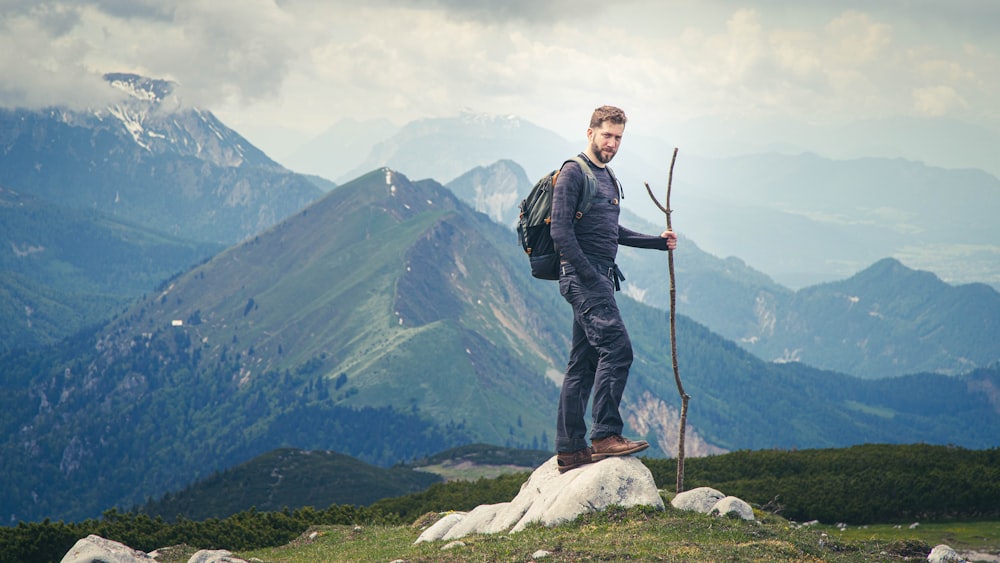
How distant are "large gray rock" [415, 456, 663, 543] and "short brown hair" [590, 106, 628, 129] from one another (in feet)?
28.4

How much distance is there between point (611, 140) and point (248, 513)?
2593 centimetres

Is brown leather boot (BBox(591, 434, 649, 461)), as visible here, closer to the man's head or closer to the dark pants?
the dark pants

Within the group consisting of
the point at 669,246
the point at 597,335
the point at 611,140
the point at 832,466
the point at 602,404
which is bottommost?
the point at 832,466

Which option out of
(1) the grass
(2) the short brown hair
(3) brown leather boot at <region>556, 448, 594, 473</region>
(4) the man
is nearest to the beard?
(4) the man

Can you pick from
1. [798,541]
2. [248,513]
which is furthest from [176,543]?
[798,541]

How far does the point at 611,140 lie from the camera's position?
2502 centimetres

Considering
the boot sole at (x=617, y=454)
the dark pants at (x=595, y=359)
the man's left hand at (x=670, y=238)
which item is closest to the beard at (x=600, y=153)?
the man's left hand at (x=670, y=238)

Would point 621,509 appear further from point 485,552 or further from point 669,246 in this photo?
point 669,246

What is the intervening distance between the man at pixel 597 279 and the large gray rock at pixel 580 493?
56 cm

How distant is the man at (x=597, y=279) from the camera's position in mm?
24422

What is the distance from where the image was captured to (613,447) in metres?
26.4

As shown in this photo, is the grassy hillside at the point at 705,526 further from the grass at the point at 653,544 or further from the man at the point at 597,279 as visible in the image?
the man at the point at 597,279

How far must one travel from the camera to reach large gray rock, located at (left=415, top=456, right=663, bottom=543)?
2606 cm

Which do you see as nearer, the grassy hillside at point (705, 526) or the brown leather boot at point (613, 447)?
the grassy hillside at point (705, 526)
